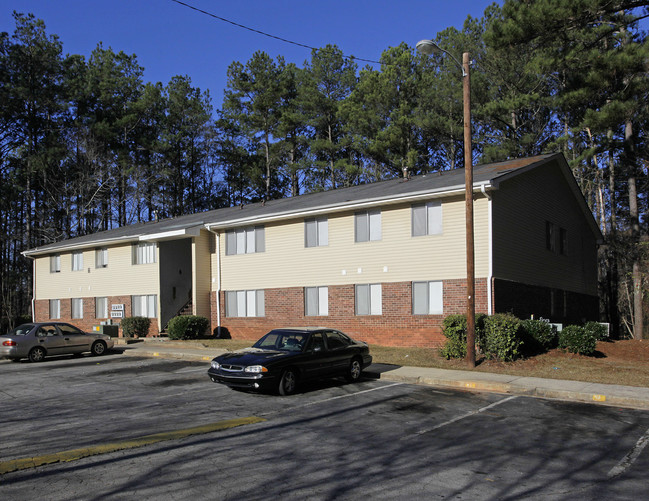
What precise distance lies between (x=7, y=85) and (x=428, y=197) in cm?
4046

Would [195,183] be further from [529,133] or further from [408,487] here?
[408,487]

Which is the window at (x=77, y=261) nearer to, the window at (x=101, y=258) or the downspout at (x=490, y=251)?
the window at (x=101, y=258)

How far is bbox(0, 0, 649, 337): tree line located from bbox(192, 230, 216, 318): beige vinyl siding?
9.62m

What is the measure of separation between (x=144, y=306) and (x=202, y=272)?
4619mm

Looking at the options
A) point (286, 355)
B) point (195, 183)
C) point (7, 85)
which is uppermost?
point (7, 85)

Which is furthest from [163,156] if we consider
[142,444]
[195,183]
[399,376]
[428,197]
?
[142,444]

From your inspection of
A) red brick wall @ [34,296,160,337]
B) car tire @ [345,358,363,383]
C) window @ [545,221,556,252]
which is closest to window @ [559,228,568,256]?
window @ [545,221,556,252]

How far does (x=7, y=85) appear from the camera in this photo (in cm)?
4625

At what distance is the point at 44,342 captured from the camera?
2006 centimetres

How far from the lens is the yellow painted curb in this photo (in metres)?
6.87

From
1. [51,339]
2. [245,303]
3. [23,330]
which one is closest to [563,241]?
[245,303]

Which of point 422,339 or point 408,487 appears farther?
point 422,339

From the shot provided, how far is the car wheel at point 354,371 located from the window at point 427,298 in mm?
7043

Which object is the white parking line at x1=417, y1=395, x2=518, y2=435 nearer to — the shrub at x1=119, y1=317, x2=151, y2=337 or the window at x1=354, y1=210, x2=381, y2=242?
the window at x1=354, y1=210, x2=381, y2=242
